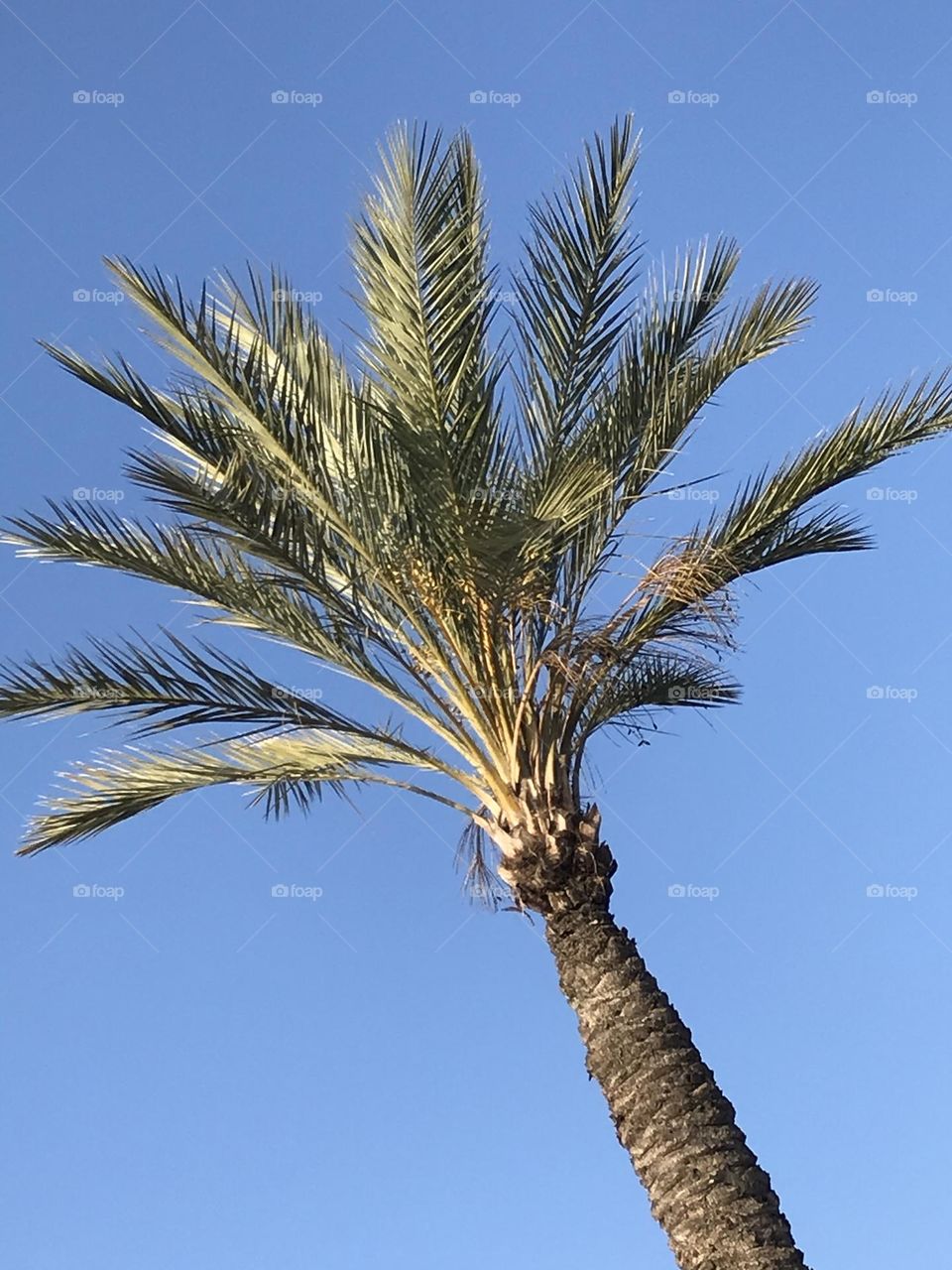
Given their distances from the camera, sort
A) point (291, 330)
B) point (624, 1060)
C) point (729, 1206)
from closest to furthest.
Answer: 1. point (729, 1206)
2. point (624, 1060)
3. point (291, 330)

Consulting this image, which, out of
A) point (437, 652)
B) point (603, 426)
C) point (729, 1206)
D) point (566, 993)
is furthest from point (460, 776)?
point (729, 1206)

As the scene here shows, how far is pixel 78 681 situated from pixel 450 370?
2691mm

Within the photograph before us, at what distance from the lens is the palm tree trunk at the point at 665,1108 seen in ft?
24.4

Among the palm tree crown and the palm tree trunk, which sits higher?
the palm tree crown

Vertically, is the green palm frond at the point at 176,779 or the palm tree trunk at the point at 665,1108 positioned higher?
the green palm frond at the point at 176,779

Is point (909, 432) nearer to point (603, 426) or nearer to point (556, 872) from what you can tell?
point (603, 426)

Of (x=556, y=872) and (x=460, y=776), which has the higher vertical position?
(x=460, y=776)

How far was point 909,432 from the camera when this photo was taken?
9047 mm

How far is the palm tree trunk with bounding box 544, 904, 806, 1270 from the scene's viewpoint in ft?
24.4

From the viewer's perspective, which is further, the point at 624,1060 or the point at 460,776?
the point at 460,776

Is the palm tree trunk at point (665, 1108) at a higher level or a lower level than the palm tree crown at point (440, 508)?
lower

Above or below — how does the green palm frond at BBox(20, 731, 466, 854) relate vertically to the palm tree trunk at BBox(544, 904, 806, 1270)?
above

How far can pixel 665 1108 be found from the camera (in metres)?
7.81

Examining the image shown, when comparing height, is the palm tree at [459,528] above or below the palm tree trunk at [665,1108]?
above
